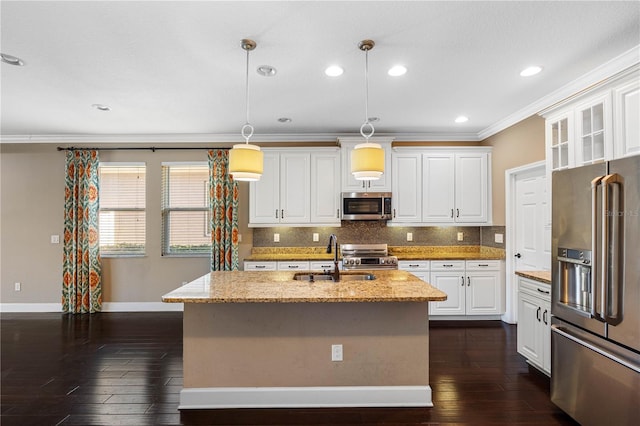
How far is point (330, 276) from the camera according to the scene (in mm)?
2939

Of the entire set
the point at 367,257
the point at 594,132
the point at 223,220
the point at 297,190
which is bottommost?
the point at 367,257

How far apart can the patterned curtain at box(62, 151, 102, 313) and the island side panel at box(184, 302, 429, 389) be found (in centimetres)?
350

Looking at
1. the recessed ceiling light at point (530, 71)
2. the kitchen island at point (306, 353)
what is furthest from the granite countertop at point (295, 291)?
the recessed ceiling light at point (530, 71)

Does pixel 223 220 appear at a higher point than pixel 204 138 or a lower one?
lower

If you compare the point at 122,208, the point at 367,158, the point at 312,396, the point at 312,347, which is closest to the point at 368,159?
the point at 367,158

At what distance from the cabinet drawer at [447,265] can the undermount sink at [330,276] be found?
A: 1938 mm

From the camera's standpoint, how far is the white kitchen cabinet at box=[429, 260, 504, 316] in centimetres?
453

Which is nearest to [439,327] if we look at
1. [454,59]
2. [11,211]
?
[454,59]

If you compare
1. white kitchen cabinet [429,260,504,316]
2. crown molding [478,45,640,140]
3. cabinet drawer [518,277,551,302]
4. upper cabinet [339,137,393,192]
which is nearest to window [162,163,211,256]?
upper cabinet [339,137,393,192]

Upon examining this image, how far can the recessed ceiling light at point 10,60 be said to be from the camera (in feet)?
8.76

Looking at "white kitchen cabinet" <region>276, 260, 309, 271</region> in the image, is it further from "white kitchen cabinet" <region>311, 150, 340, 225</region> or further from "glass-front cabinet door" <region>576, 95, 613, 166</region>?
"glass-front cabinet door" <region>576, 95, 613, 166</region>

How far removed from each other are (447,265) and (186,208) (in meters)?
4.01

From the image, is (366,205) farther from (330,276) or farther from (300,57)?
(300,57)

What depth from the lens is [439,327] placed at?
A: 4336 millimetres
